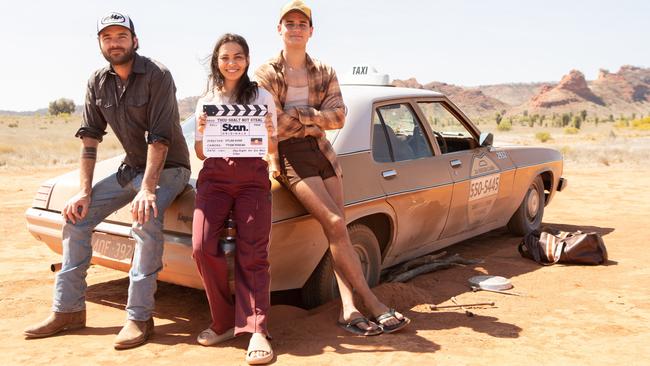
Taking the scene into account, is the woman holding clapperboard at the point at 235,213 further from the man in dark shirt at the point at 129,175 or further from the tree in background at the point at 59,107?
the tree in background at the point at 59,107

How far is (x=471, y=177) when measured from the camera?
633 cm

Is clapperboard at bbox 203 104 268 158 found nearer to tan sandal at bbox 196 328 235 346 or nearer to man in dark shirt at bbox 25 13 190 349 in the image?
man in dark shirt at bbox 25 13 190 349

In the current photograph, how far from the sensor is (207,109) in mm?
4234

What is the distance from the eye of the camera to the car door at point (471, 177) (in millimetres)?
6164

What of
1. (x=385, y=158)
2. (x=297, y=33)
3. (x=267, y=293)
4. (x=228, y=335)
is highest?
(x=297, y=33)

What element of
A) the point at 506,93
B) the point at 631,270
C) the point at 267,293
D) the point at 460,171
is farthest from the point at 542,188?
the point at 506,93

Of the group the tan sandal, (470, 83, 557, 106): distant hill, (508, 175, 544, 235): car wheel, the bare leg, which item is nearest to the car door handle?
the bare leg

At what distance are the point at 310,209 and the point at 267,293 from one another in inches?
26.0

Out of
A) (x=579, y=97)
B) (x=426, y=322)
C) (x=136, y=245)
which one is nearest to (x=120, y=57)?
(x=136, y=245)

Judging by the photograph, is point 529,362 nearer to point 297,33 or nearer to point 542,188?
point 297,33

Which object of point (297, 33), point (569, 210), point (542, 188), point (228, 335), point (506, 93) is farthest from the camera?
point (506, 93)

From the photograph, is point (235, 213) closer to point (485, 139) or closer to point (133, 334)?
point (133, 334)

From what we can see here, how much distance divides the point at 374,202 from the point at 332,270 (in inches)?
23.6

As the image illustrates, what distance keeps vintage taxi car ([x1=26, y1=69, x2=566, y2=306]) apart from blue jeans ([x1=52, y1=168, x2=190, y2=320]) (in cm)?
12
